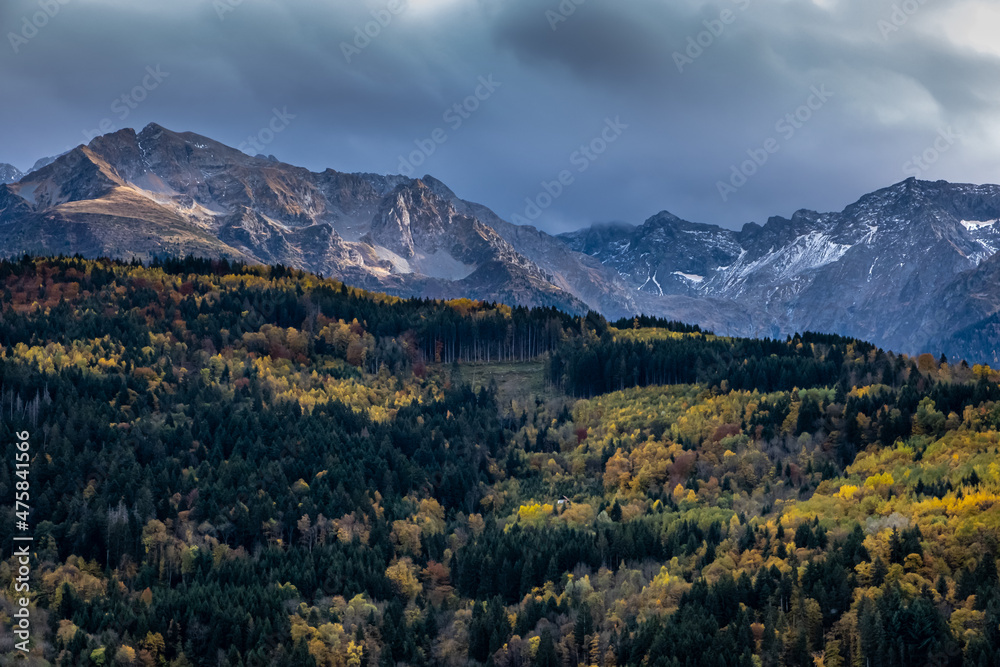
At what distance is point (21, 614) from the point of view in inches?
6491

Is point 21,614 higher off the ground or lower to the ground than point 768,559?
lower

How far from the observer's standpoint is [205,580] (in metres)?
192

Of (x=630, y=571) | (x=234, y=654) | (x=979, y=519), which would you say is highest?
(x=979, y=519)

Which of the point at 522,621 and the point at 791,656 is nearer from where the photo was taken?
the point at 791,656

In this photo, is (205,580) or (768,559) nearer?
(768,559)

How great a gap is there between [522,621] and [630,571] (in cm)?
2284

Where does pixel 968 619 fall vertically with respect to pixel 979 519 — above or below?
below

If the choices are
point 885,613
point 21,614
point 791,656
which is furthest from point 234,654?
point 885,613

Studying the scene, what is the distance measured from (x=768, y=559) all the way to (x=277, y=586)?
8289 centimetres

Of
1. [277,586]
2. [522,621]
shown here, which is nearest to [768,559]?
[522,621]

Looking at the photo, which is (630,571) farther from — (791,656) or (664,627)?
(791,656)

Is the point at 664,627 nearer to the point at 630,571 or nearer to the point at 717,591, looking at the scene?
the point at 717,591

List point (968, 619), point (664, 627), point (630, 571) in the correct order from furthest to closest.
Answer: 1. point (630, 571)
2. point (664, 627)
3. point (968, 619)

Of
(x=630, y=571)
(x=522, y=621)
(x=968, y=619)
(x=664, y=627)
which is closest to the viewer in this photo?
(x=968, y=619)
